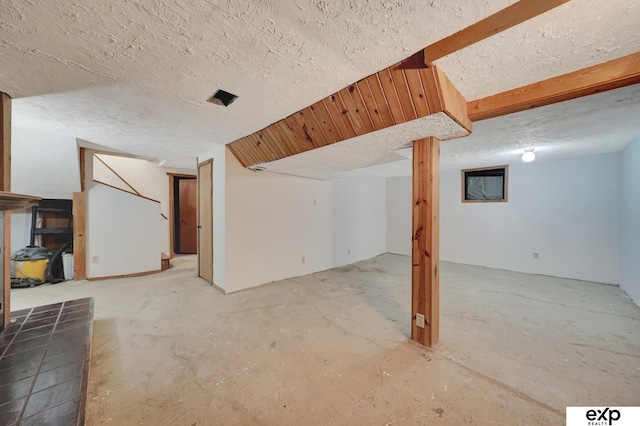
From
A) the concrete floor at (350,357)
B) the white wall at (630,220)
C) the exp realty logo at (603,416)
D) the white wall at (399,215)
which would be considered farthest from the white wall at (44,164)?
the white wall at (630,220)

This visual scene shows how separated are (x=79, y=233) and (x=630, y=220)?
775 cm

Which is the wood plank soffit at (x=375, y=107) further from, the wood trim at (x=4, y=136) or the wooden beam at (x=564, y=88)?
the wood trim at (x=4, y=136)

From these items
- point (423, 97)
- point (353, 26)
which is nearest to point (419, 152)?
point (423, 97)

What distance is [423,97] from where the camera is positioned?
59.8 inches

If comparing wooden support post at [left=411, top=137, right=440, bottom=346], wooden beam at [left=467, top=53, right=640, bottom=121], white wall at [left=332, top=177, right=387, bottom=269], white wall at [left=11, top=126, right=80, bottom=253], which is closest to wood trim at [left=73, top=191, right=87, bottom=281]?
white wall at [left=11, top=126, right=80, bottom=253]

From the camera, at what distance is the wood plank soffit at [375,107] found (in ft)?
4.81

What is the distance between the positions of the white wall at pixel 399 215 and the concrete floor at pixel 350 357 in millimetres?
2642

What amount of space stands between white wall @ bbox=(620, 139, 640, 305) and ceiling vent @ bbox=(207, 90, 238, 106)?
4.50 meters

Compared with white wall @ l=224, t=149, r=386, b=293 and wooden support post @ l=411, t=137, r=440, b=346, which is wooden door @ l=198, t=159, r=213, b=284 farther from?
wooden support post @ l=411, t=137, r=440, b=346

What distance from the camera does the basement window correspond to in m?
4.54

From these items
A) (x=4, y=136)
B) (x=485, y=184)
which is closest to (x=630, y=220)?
(x=485, y=184)

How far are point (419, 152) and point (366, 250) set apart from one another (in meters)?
3.78

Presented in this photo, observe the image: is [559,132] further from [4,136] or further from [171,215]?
[171,215]

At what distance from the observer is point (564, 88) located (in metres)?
1.46
